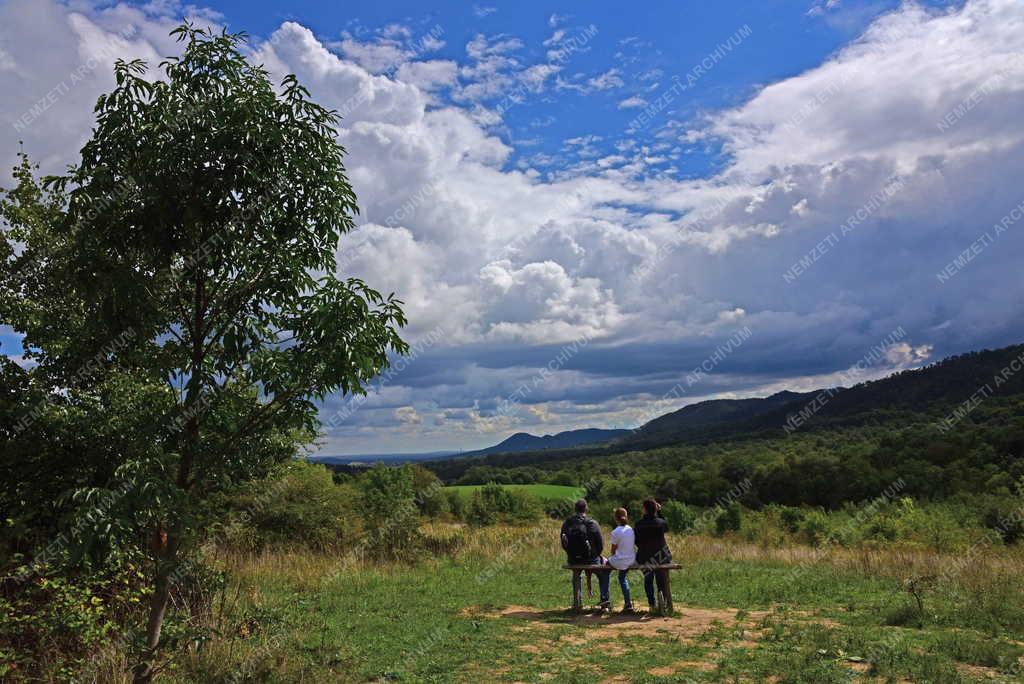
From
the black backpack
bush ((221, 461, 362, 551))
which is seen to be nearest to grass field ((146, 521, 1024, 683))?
the black backpack

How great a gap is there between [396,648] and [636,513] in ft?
145

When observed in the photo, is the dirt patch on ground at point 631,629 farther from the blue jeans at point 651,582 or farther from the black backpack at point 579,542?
the black backpack at point 579,542

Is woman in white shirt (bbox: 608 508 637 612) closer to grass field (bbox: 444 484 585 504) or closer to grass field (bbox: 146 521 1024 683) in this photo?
grass field (bbox: 146 521 1024 683)

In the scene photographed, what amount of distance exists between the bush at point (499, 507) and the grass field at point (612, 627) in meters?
13.9

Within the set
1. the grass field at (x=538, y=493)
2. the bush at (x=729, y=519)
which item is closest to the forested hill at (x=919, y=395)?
the grass field at (x=538, y=493)

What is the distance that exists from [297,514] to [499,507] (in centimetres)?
1288

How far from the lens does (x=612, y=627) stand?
34.2ft

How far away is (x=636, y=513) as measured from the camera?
50781 mm

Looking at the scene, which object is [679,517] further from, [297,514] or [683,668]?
[683,668]

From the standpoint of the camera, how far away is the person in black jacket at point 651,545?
1132 cm

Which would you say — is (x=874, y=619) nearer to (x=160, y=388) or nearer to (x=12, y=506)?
(x=160, y=388)

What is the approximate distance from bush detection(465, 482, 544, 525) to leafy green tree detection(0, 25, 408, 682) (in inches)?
1022

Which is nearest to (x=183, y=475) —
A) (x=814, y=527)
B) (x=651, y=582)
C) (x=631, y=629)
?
(x=631, y=629)

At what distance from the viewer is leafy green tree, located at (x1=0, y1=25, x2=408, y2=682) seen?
5.06 m
